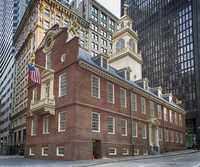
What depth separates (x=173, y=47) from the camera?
98125 mm

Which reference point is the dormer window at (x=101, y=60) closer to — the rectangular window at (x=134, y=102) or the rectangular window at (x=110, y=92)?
the rectangular window at (x=110, y=92)

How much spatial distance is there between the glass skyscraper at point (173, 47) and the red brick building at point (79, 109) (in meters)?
60.8

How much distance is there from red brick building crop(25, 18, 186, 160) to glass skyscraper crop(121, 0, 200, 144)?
60.8 meters

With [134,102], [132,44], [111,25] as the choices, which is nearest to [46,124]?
[134,102]

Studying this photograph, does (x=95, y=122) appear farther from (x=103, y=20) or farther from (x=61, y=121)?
(x=103, y=20)

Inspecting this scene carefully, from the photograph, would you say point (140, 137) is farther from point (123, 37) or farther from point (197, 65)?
point (197, 65)

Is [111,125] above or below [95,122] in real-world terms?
below

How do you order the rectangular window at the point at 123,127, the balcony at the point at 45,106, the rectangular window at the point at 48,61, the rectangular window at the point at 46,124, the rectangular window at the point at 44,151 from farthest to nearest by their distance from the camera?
the rectangular window at the point at 123,127 < the rectangular window at the point at 48,61 < the rectangular window at the point at 46,124 < the rectangular window at the point at 44,151 < the balcony at the point at 45,106

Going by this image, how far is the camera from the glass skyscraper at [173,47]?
8594cm

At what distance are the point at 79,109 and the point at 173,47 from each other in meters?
86.6

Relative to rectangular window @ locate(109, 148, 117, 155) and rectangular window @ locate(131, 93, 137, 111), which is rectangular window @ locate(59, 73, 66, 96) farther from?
rectangular window @ locate(131, 93, 137, 111)

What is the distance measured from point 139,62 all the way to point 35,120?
875 inches

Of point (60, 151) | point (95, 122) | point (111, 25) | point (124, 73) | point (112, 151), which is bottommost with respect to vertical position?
point (112, 151)

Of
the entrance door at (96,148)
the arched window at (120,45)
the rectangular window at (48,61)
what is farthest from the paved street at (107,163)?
the arched window at (120,45)
